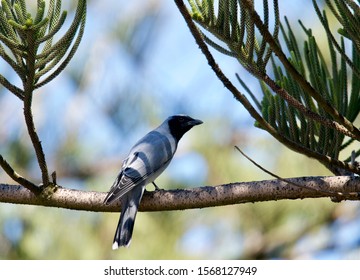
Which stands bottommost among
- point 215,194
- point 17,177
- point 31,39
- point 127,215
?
point 127,215

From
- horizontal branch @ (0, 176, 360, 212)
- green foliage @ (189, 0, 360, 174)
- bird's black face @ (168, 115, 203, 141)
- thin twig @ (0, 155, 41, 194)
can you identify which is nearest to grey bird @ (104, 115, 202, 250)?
bird's black face @ (168, 115, 203, 141)

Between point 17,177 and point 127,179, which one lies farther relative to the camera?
point 127,179

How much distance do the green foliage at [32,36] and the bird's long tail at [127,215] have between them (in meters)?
0.86

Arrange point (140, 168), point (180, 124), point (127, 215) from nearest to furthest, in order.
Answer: point (127, 215), point (140, 168), point (180, 124)

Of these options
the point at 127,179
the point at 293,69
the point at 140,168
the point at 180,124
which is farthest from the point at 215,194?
the point at 180,124

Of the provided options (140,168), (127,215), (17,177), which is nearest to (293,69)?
(17,177)

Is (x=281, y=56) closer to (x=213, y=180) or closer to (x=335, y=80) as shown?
(x=335, y=80)

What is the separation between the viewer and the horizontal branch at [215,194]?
2088 mm

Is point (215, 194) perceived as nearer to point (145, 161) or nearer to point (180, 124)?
point (145, 161)

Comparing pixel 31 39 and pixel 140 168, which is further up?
pixel 31 39

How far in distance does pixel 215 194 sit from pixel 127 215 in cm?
73

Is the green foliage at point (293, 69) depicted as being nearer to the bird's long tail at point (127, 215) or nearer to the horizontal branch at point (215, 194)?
the horizontal branch at point (215, 194)

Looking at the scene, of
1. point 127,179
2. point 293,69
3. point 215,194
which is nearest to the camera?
point 293,69

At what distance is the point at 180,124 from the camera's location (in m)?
4.23
